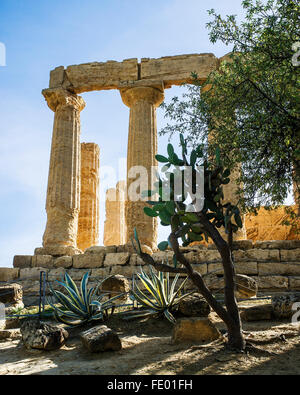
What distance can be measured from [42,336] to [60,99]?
1226cm

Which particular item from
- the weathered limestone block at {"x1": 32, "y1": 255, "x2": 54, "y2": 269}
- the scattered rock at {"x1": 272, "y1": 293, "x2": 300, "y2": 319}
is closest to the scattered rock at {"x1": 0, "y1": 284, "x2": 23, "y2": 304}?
the weathered limestone block at {"x1": 32, "y1": 255, "x2": 54, "y2": 269}

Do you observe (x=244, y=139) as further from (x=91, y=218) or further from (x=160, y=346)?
(x=91, y=218)

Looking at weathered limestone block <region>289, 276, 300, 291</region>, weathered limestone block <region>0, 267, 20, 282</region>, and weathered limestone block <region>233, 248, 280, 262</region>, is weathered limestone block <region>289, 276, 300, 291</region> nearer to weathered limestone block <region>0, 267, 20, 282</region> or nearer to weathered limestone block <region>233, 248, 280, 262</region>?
weathered limestone block <region>233, 248, 280, 262</region>

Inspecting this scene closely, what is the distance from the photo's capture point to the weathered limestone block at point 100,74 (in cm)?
1567

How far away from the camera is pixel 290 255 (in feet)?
37.8

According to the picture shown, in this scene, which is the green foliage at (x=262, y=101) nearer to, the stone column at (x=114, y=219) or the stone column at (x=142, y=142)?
the stone column at (x=142, y=142)

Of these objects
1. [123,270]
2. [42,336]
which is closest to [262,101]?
[42,336]

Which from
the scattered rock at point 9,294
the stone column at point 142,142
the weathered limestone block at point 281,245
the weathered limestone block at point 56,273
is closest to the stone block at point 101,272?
the weathered limestone block at point 56,273

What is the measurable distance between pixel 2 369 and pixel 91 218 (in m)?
13.3

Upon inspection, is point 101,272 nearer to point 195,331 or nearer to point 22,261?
point 22,261

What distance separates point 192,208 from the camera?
5.07 m

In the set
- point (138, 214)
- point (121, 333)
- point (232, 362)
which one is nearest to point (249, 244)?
point (138, 214)

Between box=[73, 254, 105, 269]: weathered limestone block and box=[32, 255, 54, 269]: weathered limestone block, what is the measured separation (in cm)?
83

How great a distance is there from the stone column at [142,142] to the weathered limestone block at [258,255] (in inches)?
126
